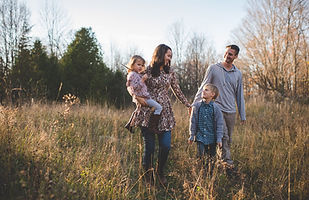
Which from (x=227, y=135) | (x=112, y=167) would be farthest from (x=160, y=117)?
(x=227, y=135)

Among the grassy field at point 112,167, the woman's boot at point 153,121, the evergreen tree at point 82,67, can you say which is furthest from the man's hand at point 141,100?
the evergreen tree at point 82,67

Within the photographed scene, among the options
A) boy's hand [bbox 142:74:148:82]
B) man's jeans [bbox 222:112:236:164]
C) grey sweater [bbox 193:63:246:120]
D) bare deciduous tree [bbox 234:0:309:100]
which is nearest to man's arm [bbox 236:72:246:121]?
grey sweater [bbox 193:63:246:120]

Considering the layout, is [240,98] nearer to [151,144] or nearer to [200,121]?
[200,121]

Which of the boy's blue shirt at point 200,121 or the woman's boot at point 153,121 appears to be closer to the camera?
the woman's boot at point 153,121

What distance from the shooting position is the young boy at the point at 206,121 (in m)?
3.03

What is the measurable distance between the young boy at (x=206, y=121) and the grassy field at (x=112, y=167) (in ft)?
1.16

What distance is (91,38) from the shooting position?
37.9 feet

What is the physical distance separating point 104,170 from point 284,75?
37.0ft

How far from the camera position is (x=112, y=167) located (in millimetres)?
2881

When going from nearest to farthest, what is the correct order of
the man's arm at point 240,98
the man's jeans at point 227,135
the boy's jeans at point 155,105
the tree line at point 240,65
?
the boy's jeans at point 155,105 < the man's jeans at point 227,135 < the man's arm at point 240,98 < the tree line at point 240,65

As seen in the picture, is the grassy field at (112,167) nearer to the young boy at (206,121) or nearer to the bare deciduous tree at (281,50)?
the young boy at (206,121)

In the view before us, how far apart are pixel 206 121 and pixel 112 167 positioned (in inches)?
58.1

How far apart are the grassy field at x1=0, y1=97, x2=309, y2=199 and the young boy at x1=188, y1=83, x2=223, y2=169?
0.35 meters

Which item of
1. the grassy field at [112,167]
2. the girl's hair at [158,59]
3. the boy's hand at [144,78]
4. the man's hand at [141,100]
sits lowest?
the grassy field at [112,167]
